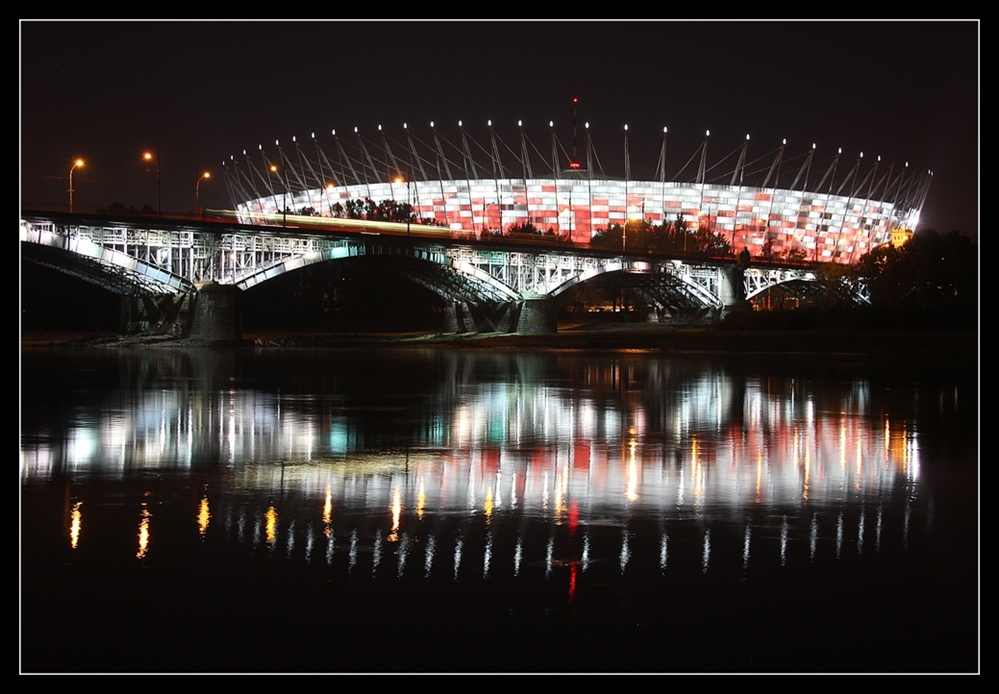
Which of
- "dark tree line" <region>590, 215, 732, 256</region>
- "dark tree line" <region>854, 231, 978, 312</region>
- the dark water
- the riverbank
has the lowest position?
the dark water

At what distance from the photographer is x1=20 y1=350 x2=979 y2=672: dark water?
9.34 meters

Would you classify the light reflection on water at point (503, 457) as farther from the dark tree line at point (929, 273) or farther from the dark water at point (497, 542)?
the dark tree line at point (929, 273)

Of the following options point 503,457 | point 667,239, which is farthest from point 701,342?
point 667,239

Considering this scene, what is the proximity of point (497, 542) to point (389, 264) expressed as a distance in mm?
101814

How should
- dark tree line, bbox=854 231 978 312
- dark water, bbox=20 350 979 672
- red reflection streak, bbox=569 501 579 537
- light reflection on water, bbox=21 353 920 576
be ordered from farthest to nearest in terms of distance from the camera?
dark tree line, bbox=854 231 978 312
light reflection on water, bbox=21 353 920 576
red reflection streak, bbox=569 501 579 537
dark water, bbox=20 350 979 672

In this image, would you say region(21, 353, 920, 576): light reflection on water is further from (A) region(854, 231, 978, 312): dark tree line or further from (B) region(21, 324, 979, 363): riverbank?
(A) region(854, 231, 978, 312): dark tree line

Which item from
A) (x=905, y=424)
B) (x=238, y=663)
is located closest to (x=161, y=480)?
(x=238, y=663)

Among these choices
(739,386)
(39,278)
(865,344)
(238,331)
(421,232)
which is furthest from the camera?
(421,232)

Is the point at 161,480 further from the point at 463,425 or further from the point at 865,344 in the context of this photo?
the point at 865,344

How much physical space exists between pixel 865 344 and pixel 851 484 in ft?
191

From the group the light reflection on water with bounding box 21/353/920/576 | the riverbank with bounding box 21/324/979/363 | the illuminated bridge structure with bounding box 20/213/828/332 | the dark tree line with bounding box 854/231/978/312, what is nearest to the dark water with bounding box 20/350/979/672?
the light reflection on water with bounding box 21/353/920/576

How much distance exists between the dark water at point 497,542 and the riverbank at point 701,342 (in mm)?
43769

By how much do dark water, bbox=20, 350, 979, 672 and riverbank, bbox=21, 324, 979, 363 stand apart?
43.8 meters

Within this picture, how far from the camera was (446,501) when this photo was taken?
1516 centimetres
